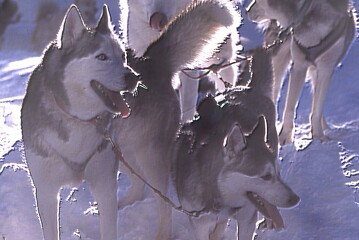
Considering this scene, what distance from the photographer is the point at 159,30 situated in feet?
6.80

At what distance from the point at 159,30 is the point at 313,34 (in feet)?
2.75

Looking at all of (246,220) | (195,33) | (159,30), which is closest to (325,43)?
(159,30)

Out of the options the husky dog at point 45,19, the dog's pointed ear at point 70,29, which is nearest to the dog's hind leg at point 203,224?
the dog's pointed ear at point 70,29

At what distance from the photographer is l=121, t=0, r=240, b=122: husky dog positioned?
6.99 feet

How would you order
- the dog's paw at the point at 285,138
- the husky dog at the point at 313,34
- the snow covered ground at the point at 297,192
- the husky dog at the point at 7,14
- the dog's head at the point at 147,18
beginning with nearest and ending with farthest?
the snow covered ground at the point at 297,192
the dog's head at the point at 147,18
the husky dog at the point at 313,34
the dog's paw at the point at 285,138
the husky dog at the point at 7,14

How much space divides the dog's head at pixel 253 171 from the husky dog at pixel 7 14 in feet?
15.7

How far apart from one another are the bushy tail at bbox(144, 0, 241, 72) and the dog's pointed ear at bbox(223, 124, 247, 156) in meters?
0.39

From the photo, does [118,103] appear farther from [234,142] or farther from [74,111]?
[234,142]

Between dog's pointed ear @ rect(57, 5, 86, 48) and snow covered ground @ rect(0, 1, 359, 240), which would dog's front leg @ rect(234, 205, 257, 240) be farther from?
dog's pointed ear @ rect(57, 5, 86, 48)

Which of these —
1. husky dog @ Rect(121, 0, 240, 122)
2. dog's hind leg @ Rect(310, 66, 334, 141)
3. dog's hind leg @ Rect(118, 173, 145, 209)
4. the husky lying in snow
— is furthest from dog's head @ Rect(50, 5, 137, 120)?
dog's hind leg @ Rect(310, 66, 334, 141)

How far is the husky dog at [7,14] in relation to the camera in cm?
562

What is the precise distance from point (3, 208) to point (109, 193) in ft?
2.76

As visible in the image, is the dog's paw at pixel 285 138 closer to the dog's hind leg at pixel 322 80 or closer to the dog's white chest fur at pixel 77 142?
the dog's hind leg at pixel 322 80

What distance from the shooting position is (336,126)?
9.83ft
